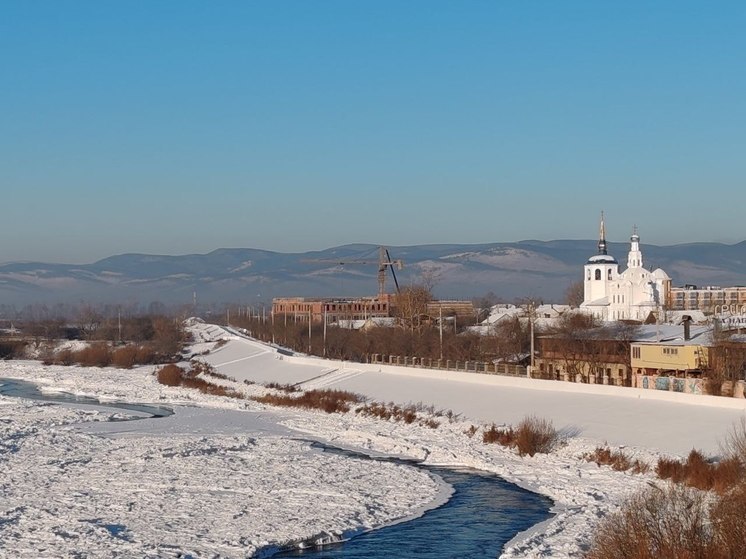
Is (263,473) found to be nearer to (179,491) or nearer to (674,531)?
(179,491)

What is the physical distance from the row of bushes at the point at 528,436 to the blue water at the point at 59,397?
60.6 feet

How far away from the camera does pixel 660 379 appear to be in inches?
1633

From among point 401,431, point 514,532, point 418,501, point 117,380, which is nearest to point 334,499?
point 418,501

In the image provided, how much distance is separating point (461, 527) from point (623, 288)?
89898mm

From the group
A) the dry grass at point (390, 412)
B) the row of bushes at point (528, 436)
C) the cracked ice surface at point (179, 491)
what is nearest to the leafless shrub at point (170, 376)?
the dry grass at point (390, 412)

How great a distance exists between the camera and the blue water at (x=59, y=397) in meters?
53.3

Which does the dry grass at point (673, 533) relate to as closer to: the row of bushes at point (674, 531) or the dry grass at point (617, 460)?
the row of bushes at point (674, 531)

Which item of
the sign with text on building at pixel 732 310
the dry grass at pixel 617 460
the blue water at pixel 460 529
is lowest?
the blue water at pixel 460 529

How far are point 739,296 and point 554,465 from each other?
11484 centimetres

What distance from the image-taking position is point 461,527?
77.3ft

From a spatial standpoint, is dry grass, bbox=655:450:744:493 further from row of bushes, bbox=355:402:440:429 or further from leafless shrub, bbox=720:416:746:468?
row of bushes, bbox=355:402:440:429

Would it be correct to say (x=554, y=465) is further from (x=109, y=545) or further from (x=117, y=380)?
(x=117, y=380)

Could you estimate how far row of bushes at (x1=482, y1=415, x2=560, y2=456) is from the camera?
3397cm

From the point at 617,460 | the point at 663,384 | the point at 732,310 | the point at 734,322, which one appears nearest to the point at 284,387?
the point at 734,322
